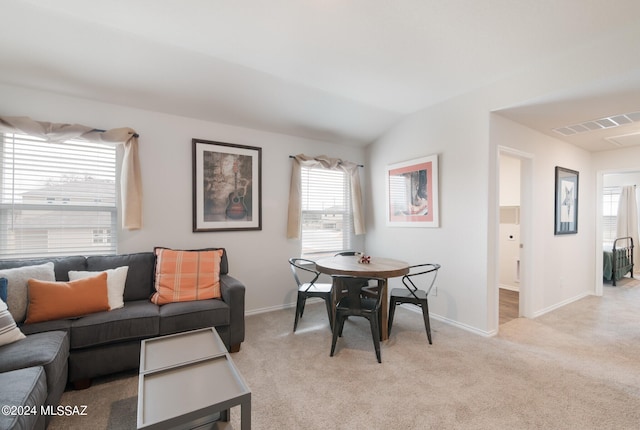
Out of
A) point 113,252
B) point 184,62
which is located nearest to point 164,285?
point 113,252

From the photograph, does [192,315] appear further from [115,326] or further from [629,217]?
Result: [629,217]

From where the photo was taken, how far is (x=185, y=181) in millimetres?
3305

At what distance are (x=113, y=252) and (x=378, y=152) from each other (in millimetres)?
3655

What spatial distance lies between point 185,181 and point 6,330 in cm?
195

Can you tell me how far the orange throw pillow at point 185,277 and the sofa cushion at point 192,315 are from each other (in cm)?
11

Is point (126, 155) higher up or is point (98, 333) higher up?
point (126, 155)

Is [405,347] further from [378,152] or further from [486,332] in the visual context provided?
[378,152]

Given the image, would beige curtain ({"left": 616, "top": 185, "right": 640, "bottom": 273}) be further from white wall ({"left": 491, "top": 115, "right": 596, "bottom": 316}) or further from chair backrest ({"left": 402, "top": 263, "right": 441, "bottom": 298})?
chair backrest ({"left": 402, "top": 263, "right": 441, "bottom": 298})

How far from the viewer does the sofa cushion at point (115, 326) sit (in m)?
2.03

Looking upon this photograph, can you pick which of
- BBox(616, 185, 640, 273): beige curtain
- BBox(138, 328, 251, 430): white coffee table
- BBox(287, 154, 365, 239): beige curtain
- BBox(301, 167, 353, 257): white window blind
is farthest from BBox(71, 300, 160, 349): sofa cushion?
BBox(616, 185, 640, 273): beige curtain

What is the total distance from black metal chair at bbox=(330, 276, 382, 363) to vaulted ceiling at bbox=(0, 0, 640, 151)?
2084mm

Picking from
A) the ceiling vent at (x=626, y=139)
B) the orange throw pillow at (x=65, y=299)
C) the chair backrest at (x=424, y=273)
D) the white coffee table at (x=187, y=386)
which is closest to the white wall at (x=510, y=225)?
the ceiling vent at (x=626, y=139)

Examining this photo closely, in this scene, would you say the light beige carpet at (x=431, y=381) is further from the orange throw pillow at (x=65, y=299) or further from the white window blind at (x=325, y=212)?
the white window blind at (x=325, y=212)

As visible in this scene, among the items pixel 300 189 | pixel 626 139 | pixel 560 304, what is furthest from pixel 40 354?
pixel 626 139
